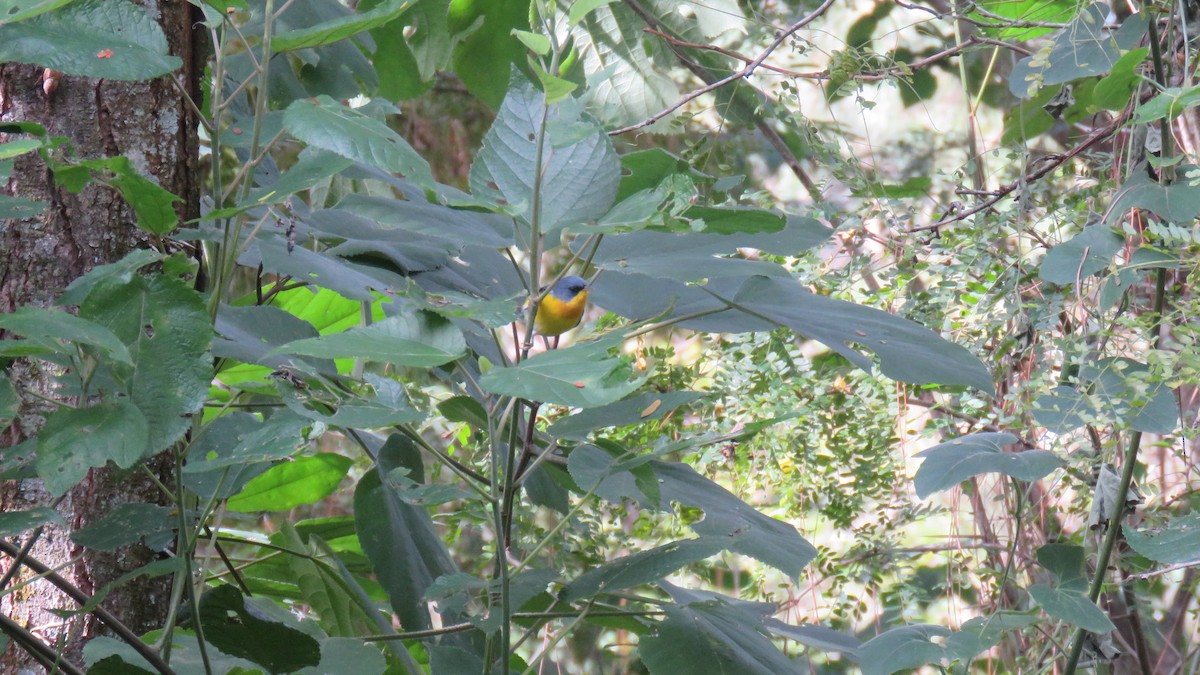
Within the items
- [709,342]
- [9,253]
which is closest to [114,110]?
[9,253]

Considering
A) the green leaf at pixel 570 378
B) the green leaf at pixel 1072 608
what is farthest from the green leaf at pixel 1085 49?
the green leaf at pixel 570 378

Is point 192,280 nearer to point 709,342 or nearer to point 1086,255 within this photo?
point 1086,255

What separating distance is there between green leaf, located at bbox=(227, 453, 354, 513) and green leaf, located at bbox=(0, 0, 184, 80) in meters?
0.64

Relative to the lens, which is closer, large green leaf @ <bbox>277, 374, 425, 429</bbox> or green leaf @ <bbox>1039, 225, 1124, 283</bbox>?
large green leaf @ <bbox>277, 374, 425, 429</bbox>

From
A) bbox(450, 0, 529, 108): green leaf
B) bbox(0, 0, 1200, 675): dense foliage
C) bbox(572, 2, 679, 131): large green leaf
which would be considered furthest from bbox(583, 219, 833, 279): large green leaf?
bbox(572, 2, 679, 131): large green leaf

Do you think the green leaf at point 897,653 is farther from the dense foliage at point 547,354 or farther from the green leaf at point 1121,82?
the green leaf at point 1121,82

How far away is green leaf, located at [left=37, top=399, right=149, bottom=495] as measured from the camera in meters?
0.43

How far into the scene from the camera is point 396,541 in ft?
2.36

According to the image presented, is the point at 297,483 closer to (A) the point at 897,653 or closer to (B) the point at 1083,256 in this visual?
(A) the point at 897,653

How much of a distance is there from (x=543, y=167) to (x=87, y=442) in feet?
0.83

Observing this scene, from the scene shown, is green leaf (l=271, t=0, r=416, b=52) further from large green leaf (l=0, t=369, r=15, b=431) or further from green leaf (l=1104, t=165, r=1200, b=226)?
green leaf (l=1104, t=165, r=1200, b=226)

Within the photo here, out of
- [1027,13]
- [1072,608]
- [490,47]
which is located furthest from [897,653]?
[490,47]

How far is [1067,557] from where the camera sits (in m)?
0.85

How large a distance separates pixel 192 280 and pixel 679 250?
40 centimetres
